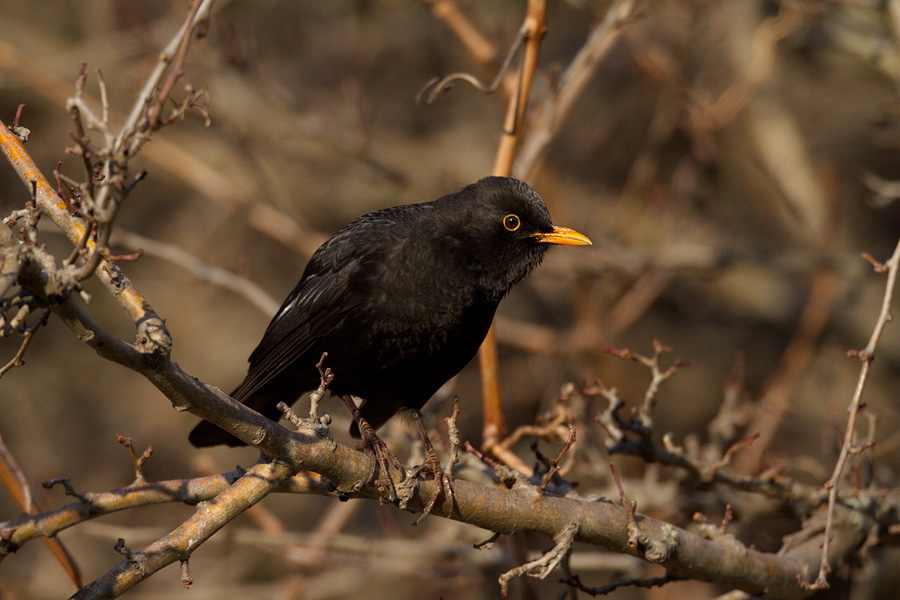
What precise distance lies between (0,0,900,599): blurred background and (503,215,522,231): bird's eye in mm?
1298

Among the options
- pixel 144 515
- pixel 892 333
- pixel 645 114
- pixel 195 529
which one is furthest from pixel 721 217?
pixel 195 529

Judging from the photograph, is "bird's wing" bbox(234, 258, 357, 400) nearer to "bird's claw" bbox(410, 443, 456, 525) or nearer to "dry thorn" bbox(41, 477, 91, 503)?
"bird's claw" bbox(410, 443, 456, 525)

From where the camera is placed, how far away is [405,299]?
3.76 m

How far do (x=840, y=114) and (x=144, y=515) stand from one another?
7.71 m

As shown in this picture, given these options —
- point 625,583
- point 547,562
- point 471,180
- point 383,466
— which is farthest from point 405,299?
point 471,180

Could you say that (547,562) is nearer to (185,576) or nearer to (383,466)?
(383,466)

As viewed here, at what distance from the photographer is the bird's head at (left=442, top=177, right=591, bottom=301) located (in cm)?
396

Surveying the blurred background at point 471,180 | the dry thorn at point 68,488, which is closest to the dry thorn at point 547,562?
the dry thorn at point 68,488

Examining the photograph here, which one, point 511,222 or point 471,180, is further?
point 471,180

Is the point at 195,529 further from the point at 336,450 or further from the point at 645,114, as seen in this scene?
the point at 645,114

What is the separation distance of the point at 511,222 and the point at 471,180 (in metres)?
4.02

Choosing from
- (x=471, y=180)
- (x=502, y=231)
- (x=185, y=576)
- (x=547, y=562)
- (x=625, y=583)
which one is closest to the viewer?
(x=185, y=576)

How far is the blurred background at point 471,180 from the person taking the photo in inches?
249

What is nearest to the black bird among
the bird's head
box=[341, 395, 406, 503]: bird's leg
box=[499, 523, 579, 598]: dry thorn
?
the bird's head
